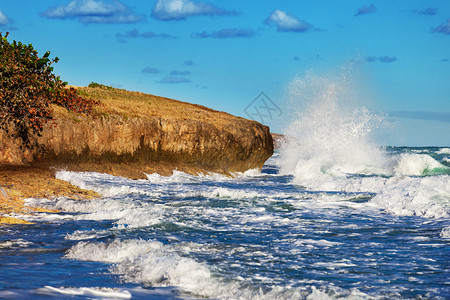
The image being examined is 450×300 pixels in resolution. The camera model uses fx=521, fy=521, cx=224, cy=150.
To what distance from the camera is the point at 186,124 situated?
24766 millimetres

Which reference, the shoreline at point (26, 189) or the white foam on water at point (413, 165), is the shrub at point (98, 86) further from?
the white foam on water at point (413, 165)

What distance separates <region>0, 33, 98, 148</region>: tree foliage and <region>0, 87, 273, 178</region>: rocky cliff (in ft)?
1.41

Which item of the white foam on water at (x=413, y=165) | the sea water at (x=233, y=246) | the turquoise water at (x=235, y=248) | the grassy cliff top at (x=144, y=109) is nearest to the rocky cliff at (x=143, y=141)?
the grassy cliff top at (x=144, y=109)

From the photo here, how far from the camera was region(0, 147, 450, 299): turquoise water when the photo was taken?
6.28 m

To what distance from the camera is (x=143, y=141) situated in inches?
894

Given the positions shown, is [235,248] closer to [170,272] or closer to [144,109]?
[170,272]

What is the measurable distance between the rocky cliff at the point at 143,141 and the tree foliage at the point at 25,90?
431mm

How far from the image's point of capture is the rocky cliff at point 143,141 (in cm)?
1933

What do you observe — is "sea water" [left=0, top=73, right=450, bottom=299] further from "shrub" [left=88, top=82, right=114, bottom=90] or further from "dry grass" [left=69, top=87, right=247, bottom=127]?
"shrub" [left=88, top=82, right=114, bottom=90]

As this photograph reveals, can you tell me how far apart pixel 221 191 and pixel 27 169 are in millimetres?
6427

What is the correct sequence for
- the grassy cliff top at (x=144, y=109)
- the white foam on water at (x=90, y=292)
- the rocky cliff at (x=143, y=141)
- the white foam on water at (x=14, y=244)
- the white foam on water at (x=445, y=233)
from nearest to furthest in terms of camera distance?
the white foam on water at (x=90, y=292) → the white foam on water at (x=14, y=244) → the white foam on water at (x=445, y=233) → the rocky cliff at (x=143, y=141) → the grassy cliff top at (x=144, y=109)

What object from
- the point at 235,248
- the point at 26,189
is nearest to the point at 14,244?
the point at 235,248

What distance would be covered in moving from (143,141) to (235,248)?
14759 millimetres

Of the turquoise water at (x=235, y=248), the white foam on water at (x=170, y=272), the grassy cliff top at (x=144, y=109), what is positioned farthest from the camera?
the grassy cliff top at (x=144, y=109)
